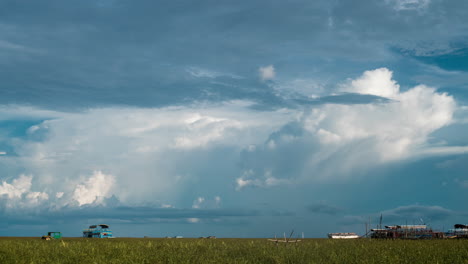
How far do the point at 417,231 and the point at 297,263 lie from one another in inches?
2436

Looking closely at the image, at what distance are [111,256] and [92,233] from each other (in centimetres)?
7753

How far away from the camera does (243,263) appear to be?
3653 centimetres

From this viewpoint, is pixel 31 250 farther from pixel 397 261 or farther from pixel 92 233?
pixel 92 233

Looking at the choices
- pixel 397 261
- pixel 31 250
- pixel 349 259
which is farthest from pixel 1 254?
pixel 397 261

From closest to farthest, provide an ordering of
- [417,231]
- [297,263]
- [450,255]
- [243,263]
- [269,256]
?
[243,263]
[297,263]
[269,256]
[450,255]
[417,231]

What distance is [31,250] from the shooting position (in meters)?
44.5

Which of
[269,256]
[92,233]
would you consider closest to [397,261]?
[269,256]

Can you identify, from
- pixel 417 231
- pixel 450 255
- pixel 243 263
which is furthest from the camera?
pixel 417 231

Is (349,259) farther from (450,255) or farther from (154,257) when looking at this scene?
(154,257)

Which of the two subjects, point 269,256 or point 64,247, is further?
point 64,247

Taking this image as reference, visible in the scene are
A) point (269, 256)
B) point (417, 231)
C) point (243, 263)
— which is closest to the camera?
point (243, 263)

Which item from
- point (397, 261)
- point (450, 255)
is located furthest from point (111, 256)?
point (450, 255)

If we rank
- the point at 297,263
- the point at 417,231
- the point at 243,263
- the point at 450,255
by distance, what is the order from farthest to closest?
1. the point at 417,231
2. the point at 450,255
3. the point at 297,263
4. the point at 243,263

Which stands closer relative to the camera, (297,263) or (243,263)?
(243,263)
